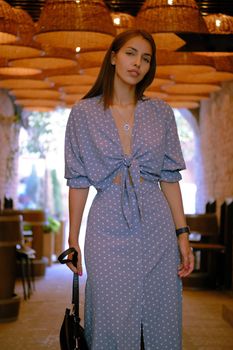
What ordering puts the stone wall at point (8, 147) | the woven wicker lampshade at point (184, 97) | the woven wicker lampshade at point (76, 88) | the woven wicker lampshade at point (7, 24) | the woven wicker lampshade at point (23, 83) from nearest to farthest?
the woven wicker lampshade at point (7, 24) < the woven wicker lampshade at point (23, 83) < the woven wicker lampshade at point (76, 88) < the woven wicker lampshade at point (184, 97) < the stone wall at point (8, 147)

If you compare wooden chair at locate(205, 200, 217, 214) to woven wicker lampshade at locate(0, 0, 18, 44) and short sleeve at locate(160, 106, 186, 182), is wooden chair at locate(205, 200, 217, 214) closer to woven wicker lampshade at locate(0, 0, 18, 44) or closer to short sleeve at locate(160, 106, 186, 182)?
woven wicker lampshade at locate(0, 0, 18, 44)

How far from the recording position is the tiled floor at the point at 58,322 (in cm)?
673

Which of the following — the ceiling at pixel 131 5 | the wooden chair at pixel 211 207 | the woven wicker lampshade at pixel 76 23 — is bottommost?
the wooden chair at pixel 211 207

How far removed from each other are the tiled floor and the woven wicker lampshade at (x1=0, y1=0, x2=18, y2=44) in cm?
231

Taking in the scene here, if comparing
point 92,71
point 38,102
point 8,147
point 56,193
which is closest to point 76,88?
point 92,71

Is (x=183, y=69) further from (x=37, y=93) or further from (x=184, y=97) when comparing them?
(x=37, y=93)

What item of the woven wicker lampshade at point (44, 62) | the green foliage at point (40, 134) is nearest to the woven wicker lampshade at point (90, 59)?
the woven wicker lampshade at point (44, 62)

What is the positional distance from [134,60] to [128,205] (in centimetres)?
53

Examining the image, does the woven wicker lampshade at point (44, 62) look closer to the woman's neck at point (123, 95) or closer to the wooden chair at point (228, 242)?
the wooden chair at point (228, 242)

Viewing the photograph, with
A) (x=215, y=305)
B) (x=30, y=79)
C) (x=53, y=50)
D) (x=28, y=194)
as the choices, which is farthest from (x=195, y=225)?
(x=28, y=194)

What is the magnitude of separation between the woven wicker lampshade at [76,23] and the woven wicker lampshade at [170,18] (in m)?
0.32

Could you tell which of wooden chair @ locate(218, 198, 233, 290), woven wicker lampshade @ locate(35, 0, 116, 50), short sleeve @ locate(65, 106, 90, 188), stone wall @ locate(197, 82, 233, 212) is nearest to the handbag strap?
short sleeve @ locate(65, 106, 90, 188)

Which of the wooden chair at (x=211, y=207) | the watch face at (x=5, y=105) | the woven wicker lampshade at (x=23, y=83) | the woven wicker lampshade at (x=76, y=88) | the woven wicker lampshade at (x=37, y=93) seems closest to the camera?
the woven wicker lampshade at (x=23, y=83)

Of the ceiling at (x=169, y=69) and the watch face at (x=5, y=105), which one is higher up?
the ceiling at (x=169, y=69)
